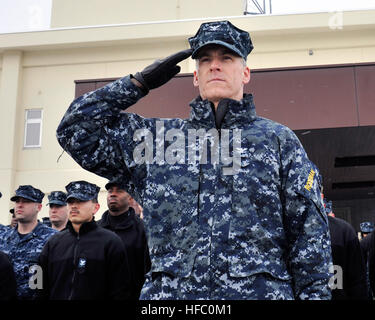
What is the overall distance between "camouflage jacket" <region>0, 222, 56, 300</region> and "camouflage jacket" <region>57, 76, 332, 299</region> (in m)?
2.91

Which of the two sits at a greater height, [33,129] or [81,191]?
[33,129]

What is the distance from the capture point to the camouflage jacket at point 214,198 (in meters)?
1.74

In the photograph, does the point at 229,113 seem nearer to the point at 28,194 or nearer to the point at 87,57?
the point at 28,194

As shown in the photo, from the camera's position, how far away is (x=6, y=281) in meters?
4.07

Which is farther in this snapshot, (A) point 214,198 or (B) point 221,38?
(B) point 221,38

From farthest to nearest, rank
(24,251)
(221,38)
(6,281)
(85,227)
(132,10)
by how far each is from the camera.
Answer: (132,10), (24,251), (85,227), (6,281), (221,38)

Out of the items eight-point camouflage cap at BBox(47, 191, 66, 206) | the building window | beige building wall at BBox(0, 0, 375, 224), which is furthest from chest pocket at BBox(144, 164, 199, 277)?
the building window

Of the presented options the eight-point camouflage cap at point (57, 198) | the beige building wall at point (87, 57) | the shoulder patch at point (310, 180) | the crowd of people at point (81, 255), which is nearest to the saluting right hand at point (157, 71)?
the shoulder patch at point (310, 180)

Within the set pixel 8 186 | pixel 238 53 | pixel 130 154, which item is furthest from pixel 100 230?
pixel 8 186

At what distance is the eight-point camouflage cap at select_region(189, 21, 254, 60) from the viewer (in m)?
2.00

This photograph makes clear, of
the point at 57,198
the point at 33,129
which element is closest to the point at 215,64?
the point at 57,198

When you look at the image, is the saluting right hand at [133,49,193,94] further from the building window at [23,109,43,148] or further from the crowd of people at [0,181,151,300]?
the building window at [23,109,43,148]

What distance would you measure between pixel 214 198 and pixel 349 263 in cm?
268

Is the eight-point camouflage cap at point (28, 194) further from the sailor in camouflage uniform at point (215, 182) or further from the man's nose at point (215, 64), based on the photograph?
the man's nose at point (215, 64)
